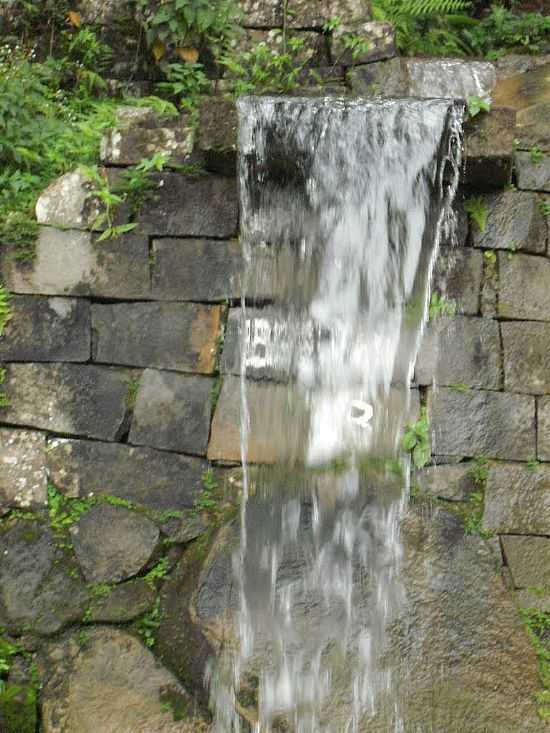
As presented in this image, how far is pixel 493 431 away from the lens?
12.7ft

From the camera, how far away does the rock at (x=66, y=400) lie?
12.6 feet

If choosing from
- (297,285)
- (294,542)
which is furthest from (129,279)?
(294,542)

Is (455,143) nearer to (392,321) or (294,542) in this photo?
(392,321)

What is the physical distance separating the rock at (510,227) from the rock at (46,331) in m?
2.07

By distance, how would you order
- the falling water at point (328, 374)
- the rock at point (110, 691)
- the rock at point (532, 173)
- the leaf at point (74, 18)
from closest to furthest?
the rock at point (110, 691) < the falling water at point (328, 374) < the rock at point (532, 173) < the leaf at point (74, 18)

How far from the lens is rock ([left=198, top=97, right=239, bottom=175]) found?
3818 mm

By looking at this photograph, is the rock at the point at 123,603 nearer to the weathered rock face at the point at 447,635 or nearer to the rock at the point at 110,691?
the rock at the point at 110,691

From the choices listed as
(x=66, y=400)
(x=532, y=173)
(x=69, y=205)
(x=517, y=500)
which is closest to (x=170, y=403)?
(x=66, y=400)

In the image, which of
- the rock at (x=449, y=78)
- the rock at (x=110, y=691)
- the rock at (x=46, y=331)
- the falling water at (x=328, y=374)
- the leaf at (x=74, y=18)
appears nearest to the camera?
the rock at (x=110, y=691)

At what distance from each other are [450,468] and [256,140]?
6.12 feet

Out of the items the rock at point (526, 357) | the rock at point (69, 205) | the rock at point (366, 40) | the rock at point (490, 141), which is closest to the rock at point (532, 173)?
the rock at point (490, 141)

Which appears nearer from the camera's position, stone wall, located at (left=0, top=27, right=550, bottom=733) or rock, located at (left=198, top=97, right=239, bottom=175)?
stone wall, located at (left=0, top=27, right=550, bottom=733)

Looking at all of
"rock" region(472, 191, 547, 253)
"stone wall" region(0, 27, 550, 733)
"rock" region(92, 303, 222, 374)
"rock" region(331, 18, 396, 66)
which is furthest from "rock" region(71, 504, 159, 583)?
"rock" region(331, 18, 396, 66)

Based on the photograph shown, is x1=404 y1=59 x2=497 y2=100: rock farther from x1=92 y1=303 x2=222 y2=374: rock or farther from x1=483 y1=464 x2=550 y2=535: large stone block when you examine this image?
x1=483 y1=464 x2=550 y2=535: large stone block
